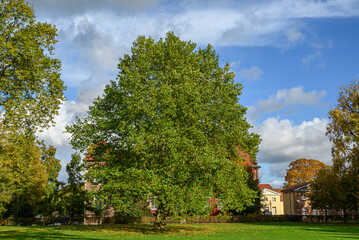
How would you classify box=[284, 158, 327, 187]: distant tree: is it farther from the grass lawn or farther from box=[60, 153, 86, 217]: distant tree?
box=[60, 153, 86, 217]: distant tree

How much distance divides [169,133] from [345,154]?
32908mm

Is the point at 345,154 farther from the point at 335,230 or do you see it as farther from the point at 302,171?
the point at 302,171

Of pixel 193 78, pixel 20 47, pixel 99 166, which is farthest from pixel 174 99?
pixel 20 47

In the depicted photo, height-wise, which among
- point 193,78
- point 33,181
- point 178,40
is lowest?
point 33,181

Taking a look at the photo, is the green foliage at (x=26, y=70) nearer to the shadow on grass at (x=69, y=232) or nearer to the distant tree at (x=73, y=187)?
the shadow on grass at (x=69, y=232)

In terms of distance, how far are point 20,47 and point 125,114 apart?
991cm

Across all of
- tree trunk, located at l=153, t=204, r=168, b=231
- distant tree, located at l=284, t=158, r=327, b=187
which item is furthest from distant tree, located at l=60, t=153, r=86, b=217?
distant tree, located at l=284, t=158, r=327, b=187

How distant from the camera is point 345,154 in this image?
159ft

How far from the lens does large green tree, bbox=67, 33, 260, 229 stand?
27.5 m

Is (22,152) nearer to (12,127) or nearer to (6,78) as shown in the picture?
(12,127)

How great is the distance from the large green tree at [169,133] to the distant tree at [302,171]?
62717 mm

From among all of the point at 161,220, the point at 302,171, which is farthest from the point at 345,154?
the point at 302,171

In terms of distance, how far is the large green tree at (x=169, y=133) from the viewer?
27469 mm

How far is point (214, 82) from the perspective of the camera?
34.1m
